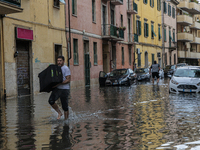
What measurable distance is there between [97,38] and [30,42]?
11579 mm

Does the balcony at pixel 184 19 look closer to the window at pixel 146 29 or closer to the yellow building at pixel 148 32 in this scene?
the yellow building at pixel 148 32

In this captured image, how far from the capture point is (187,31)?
6588cm

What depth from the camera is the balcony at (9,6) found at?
53.8ft

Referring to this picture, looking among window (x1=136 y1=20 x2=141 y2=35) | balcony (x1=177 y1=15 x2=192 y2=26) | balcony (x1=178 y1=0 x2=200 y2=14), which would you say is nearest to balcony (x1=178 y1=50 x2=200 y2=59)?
balcony (x1=177 y1=15 x2=192 y2=26)

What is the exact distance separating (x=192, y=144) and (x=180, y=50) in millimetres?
59335

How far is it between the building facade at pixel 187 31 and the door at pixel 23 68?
43002 millimetres

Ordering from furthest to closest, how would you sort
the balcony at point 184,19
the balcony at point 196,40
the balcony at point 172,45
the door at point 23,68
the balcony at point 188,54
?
the balcony at point 196,40
the balcony at point 188,54
the balcony at point 184,19
the balcony at point 172,45
the door at point 23,68

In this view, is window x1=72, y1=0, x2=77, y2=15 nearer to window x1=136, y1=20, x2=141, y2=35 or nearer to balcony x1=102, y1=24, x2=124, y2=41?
balcony x1=102, y1=24, x2=124, y2=41

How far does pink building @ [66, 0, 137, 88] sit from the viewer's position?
1064 inches

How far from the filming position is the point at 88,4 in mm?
29391

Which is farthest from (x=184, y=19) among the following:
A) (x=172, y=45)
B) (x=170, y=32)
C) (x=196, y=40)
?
(x=196, y=40)

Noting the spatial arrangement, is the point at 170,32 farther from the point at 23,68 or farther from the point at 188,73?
the point at 23,68

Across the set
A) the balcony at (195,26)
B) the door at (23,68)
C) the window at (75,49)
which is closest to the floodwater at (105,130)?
the door at (23,68)

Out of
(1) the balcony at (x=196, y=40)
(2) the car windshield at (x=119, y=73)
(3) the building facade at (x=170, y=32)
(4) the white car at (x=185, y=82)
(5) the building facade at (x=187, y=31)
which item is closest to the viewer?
(4) the white car at (x=185, y=82)
